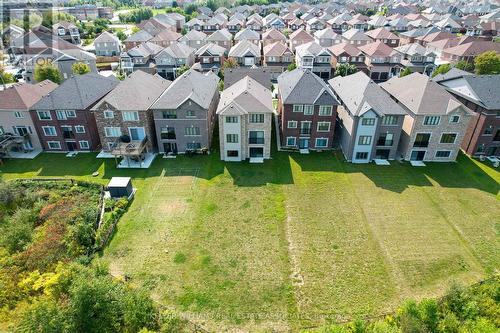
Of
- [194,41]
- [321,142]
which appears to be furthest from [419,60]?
[194,41]

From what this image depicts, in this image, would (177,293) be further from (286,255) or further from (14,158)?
(14,158)

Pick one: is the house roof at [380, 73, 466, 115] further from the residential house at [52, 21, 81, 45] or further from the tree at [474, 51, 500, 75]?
the residential house at [52, 21, 81, 45]

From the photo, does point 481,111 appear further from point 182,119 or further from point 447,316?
point 182,119

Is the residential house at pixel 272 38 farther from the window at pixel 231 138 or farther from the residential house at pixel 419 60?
the window at pixel 231 138

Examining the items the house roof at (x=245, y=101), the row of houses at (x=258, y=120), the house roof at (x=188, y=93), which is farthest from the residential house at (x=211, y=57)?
the house roof at (x=245, y=101)

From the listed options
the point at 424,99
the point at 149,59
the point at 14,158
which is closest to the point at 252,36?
the point at 149,59

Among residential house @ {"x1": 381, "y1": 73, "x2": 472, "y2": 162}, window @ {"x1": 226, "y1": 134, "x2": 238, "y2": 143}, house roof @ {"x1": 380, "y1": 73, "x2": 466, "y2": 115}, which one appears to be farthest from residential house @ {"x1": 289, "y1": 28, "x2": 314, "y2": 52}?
window @ {"x1": 226, "y1": 134, "x2": 238, "y2": 143}

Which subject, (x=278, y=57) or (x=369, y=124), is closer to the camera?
(x=369, y=124)
